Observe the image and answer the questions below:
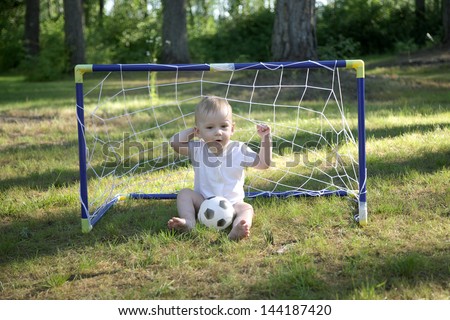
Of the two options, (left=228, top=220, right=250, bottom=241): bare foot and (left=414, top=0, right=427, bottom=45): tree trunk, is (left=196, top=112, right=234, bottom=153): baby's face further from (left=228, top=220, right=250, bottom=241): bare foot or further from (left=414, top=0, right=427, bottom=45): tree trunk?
(left=414, top=0, right=427, bottom=45): tree trunk

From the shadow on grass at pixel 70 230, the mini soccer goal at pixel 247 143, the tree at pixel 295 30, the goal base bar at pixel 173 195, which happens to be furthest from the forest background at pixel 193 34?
the shadow on grass at pixel 70 230

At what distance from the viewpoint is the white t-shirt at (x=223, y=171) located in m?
3.88

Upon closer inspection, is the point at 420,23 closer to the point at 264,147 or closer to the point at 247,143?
the point at 247,143

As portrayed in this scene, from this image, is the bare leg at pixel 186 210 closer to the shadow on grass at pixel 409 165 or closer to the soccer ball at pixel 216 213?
the soccer ball at pixel 216 213

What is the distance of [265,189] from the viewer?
180 inches

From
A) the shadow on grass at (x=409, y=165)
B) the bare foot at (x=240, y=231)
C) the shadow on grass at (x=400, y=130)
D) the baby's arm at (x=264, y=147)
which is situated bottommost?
the bare foot at (x=240, y=231)

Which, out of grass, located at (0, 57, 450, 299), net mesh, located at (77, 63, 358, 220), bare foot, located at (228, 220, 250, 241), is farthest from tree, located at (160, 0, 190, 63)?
bare foot, located at (228, 220, 250, 241)

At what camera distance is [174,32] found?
52.9 feet

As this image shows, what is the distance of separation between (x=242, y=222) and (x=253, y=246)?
0.15 m

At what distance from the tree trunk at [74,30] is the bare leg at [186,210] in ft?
42.0

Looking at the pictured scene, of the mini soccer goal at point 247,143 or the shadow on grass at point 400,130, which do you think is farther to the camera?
the shadow on grass at point 400,130
